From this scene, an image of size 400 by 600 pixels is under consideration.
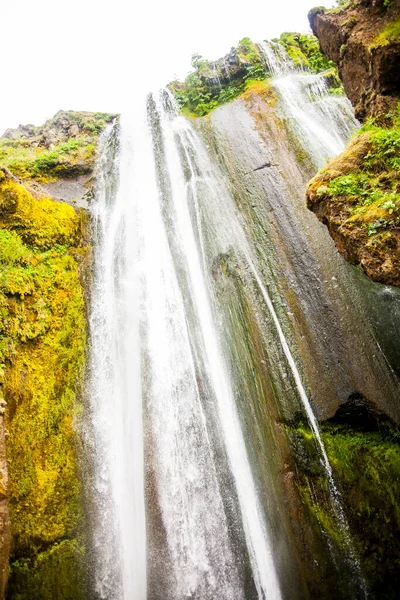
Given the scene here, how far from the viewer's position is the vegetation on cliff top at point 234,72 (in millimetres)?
11398

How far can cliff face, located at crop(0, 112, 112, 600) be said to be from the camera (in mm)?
5242

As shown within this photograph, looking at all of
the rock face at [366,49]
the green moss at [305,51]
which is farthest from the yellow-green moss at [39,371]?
the green moss at [305,51]

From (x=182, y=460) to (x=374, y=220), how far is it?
5.03 meters

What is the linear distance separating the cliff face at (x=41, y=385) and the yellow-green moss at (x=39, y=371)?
2cm

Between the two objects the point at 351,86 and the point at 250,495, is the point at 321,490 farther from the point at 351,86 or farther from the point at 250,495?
the point at 351,86

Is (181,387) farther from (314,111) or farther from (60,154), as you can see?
(60,154)

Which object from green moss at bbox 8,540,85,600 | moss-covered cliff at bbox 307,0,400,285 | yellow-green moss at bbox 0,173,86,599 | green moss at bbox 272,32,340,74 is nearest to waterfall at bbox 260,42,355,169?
green moss at bbox 272,32,340,74

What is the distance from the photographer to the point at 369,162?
16.1 ft

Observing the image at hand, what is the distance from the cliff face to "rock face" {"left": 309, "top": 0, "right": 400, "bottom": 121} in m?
7.00

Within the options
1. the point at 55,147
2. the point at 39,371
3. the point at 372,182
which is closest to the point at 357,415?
the point at 372,182

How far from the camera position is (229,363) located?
264 inches

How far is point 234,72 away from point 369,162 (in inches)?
365

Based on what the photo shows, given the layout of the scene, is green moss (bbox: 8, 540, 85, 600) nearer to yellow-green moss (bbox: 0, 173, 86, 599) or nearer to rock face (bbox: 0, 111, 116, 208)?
yellow-green moss (bbox: 0, 173, 86, 599)

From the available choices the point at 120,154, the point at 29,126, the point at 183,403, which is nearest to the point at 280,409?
the point at 183,403
